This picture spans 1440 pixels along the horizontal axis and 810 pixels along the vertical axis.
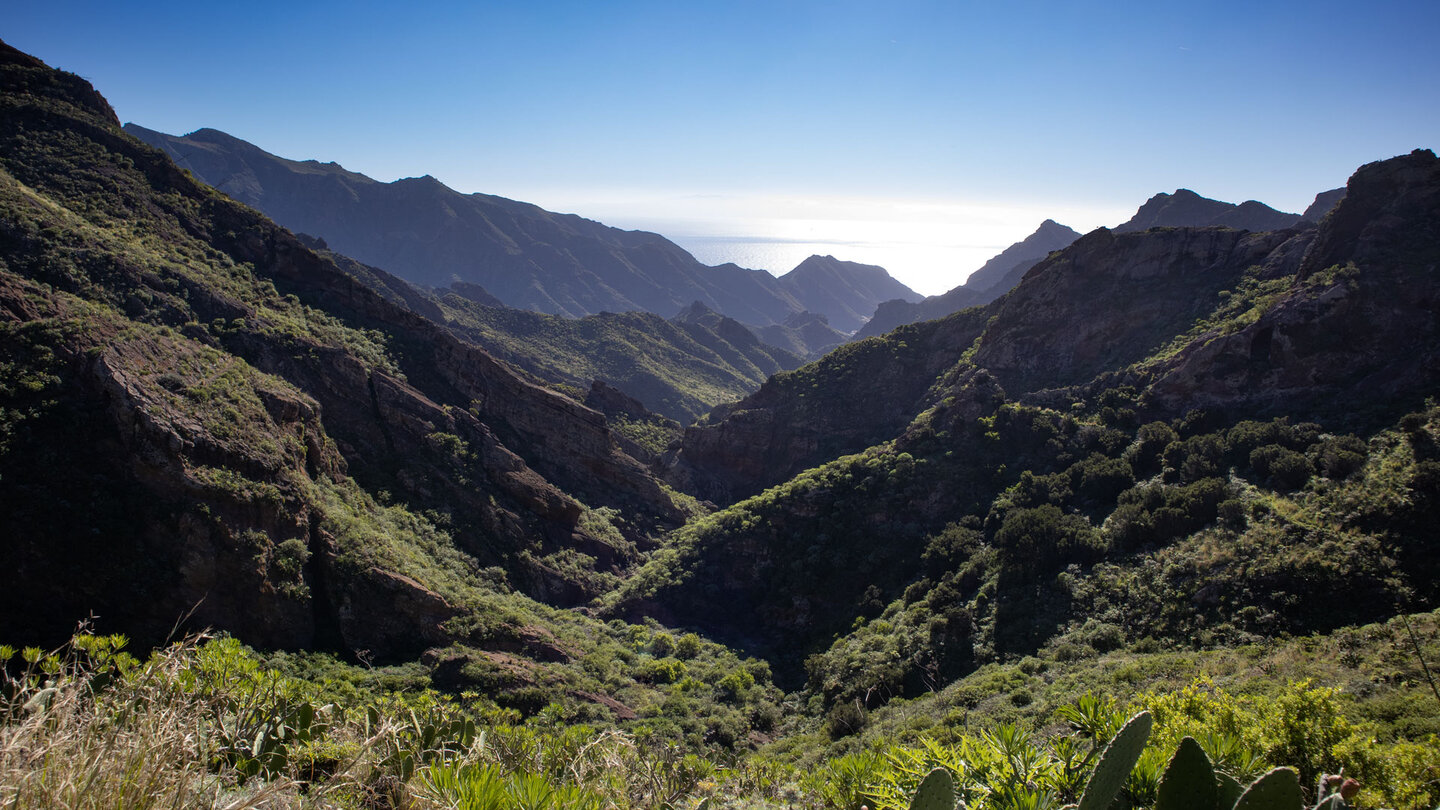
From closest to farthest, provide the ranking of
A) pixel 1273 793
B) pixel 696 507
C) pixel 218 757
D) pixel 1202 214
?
pixel 1273 793 < pixel 218 757 < pixel 696 507 < pixel 1202 214

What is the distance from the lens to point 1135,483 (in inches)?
1073

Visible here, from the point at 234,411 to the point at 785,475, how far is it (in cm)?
3700

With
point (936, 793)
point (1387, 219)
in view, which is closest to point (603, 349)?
point (1387, 219)

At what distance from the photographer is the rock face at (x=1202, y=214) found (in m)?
84.9

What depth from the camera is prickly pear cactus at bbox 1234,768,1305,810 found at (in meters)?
3.33

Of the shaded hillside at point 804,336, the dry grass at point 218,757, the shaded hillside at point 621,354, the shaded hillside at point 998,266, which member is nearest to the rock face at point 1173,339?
the dry grass at point 218,757

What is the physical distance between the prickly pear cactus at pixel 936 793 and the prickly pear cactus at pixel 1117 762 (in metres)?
0.82

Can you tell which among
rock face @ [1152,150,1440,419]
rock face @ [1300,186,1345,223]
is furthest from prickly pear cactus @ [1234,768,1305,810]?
rock face @ [1300,186,1345,223]

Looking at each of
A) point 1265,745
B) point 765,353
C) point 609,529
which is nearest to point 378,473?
point 609,529

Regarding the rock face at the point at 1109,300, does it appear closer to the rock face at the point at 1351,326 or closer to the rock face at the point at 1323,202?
the rock face at the point at 1351,326

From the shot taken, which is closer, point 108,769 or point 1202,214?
point 108,769

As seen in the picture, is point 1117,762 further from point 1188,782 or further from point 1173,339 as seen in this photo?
point 1173,339

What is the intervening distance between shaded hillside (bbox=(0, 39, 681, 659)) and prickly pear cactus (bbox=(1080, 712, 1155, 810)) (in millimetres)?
12176

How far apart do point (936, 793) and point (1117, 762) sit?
1190 millimetres
